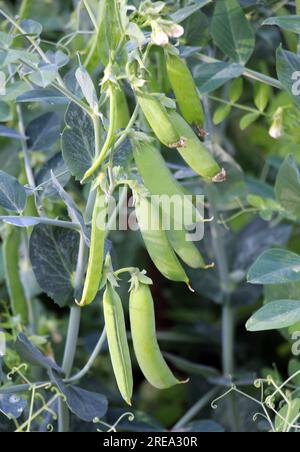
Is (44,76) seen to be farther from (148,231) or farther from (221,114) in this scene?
(221,114)

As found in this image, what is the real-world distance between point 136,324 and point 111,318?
24mm

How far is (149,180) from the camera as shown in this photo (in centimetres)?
74

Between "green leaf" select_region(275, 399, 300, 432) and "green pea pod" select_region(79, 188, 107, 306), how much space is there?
0.76 ft

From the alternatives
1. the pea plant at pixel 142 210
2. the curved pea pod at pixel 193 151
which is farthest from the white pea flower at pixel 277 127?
the curved pea pod at pixel 193 151

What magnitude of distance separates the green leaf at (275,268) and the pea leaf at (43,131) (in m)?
0.36

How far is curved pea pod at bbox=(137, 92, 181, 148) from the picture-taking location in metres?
0.70

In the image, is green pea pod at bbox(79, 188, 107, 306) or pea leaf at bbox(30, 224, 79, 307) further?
pea leaf at bbox(30, 224, 79, 307)

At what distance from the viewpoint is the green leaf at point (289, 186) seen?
88 cm

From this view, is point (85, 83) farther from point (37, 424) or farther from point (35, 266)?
point (37, 424)

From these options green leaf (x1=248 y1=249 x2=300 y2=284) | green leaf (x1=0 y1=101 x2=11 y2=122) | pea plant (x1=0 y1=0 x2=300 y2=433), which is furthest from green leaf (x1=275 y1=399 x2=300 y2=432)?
green leaf (x1=0 y1=101 x2=11 y2=122)

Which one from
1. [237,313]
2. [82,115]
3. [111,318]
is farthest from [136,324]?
[237,313]

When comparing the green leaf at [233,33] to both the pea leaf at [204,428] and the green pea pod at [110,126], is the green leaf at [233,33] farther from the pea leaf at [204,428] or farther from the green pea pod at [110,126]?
the pea leaf at [204,428]

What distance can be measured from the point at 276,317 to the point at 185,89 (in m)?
0.23

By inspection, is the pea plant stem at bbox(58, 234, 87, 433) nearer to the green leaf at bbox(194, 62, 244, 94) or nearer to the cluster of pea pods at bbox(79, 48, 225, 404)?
the cluster of pea pods at bbox(79, 48, 225, 404)
